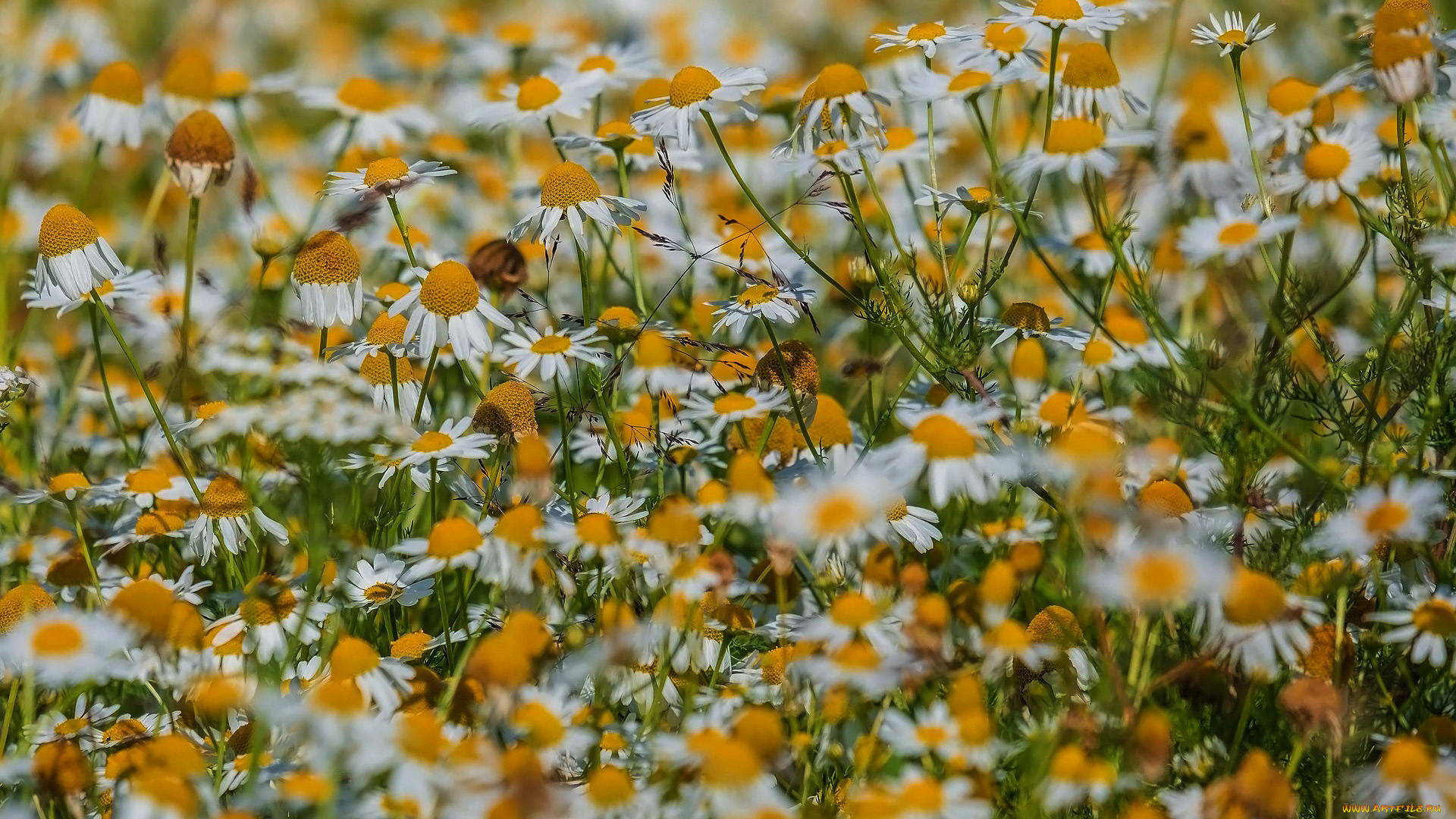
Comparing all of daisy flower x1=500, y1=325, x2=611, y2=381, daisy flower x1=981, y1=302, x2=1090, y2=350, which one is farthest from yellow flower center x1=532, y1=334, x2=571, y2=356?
daisy flower x1=981, y1=302, x2=1090, y2=350

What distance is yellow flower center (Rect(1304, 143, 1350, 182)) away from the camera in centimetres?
236

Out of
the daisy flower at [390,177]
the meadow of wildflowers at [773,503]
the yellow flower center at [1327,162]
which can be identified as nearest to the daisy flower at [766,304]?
the meadow of wildflowers at [773,503]

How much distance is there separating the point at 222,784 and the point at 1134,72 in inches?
240

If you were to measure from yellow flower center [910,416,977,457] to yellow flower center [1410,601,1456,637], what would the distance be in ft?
2.44

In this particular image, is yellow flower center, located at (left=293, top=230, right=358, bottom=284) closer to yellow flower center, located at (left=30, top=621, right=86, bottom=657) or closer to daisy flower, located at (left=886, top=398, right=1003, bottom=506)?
yellow flower center, located at (left=30, top=621, right=86, bottom=657)

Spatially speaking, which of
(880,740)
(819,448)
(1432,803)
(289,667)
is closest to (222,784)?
(289,667)

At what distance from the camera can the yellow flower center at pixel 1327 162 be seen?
93.0 inches

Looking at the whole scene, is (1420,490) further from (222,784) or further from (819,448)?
(222,784)

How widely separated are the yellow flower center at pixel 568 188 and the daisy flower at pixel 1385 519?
1.45 metres

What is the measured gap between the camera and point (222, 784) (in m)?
2.01

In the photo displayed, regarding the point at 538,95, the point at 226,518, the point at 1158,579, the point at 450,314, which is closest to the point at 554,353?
the point at 450,314

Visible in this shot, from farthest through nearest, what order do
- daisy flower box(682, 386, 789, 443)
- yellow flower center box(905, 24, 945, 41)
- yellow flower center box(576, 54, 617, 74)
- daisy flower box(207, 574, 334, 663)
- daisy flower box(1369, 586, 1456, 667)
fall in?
yellow flower center box(576, 54, 617, 74) < yellow flower center box(905, 24, 945, 41) < daisy flower box(682, 386, 789, 443) < daisy flower box(207, 574, 334, 663) < daisy flower box(1369, 586, 1456, 667)

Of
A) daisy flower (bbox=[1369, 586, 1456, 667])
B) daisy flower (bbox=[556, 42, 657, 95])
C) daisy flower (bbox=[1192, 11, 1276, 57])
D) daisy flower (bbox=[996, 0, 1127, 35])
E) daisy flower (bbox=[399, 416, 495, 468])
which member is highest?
daisy flower (bbox=[996, 0, 1127, 35])

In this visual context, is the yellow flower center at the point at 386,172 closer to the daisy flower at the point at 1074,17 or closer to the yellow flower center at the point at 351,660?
the yellow flower center at the point at 351,660
